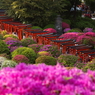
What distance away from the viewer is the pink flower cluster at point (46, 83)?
8.28 feet

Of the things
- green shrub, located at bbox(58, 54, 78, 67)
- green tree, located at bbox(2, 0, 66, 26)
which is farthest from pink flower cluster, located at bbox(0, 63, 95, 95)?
green tree, located at bbox(2, 0, 66, 26)

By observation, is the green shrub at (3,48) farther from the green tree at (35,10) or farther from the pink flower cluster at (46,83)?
the green tree at (35,10)

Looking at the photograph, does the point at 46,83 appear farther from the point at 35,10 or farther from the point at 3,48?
the point at 35,10

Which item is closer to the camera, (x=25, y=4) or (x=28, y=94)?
(x=28, y=94)

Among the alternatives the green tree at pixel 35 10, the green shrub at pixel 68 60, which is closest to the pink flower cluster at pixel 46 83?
the green shrub at pixel 68 60

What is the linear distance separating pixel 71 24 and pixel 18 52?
56.6ft

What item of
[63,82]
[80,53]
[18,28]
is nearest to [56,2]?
[18,28]

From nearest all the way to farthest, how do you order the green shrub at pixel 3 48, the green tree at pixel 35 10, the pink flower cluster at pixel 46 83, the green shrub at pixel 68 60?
1. the pink flower cluster at pixel 46 83
2. the green shrub at pixel 68 60
3. the green shrub at pixel 3 48
4. the green tree at pixel 35 10

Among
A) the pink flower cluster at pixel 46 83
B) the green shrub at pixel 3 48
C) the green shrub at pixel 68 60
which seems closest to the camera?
the pink flower cluster at pixel 46 83

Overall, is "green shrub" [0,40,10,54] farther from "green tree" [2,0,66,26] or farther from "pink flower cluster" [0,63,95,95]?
"green tree" [2,0,66,26]

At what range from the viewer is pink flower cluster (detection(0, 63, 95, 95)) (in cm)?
252

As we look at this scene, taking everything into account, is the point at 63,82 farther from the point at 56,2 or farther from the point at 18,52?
the point at 56,2

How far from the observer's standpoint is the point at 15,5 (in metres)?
21.0

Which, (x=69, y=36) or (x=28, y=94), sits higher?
(x=28, y=94)
